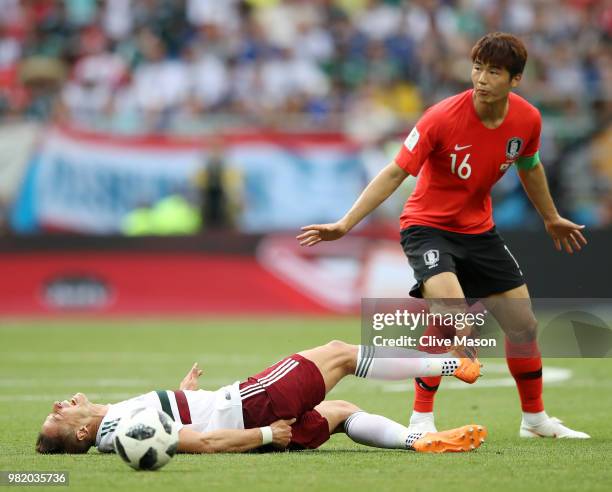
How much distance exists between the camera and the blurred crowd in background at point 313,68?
18422mm

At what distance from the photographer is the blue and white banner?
18.7 m

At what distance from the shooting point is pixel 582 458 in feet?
22.4

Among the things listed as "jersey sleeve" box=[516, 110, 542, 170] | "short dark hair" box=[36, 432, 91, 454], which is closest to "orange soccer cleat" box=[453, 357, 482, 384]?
"jersey sleeve" box=[516, 110, 542, 170]

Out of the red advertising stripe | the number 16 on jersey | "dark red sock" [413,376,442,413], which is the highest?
the number 16 on jersey

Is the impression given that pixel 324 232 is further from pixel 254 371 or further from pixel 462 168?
pixel 254 371

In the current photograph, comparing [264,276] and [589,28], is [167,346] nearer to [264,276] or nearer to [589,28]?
[264,276]

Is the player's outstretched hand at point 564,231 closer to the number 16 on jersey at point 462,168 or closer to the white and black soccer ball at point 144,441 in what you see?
the number 16 on jersey at point 462,168

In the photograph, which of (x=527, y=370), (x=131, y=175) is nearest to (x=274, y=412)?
(x=527, y=370)

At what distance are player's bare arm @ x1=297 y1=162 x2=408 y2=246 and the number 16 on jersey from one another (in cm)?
36

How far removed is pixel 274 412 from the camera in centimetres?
696

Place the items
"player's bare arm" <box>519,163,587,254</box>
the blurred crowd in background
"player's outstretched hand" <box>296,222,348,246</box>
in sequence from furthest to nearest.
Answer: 1. the blurred crowd in background
2. "player's bare arm" <box>519,163,587,254</box>
3. "player's outstretched hand" <box>296,222,348,246</box>

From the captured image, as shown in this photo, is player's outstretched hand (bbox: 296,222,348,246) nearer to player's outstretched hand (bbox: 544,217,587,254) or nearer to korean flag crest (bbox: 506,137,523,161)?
korean flag crest (bbox: 506,137,523,161)

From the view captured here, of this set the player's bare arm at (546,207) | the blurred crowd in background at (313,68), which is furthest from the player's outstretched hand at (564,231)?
the blurred crowd in background at (313,68)

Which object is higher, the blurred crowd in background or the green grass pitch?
the blurred crowd in background
